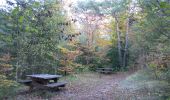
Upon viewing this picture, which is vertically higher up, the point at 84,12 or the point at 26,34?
the point at 84,12

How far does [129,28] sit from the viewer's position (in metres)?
20.6

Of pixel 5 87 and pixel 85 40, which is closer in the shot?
pixel 5 87

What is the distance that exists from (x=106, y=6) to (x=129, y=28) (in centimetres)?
290

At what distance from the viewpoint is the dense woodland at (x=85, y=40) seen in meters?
5.64

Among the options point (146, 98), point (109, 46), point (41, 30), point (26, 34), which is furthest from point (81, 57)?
point (146, 98)

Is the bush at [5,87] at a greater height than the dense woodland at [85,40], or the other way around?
the dense woodland at [85,40]

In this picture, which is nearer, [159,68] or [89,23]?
[159,68]

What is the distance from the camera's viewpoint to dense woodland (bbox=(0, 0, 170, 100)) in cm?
564

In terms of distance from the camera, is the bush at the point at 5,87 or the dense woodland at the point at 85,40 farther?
the bush at the point at 5,87

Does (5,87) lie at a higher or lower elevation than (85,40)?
lower

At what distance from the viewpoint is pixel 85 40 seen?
2006cm

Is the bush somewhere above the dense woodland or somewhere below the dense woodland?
below

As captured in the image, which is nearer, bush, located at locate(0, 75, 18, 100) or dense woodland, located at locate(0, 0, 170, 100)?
dense woodland, located at locate(0, 0, 170, 100)

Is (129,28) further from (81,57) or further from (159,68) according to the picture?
(159,68)
